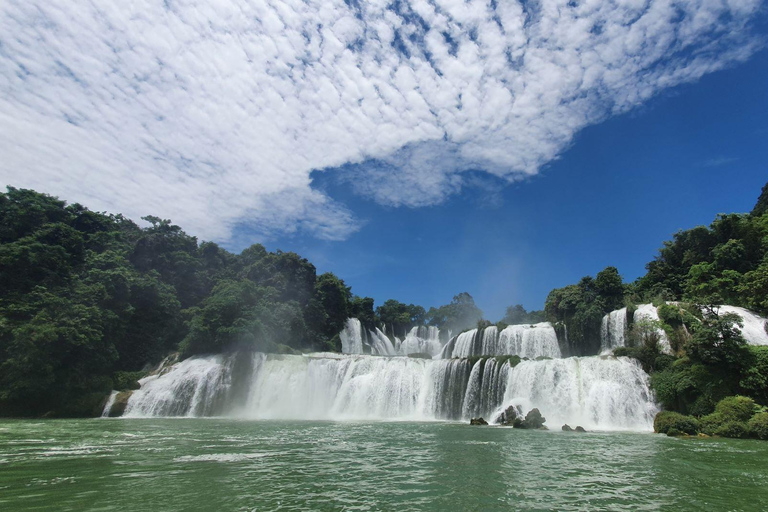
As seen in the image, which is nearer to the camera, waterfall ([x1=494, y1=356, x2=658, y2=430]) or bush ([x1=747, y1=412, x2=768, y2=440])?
bush ([x1=747, y1=412, x2=768, y2=440])

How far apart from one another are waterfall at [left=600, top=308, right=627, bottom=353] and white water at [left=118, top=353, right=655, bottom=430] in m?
7.58

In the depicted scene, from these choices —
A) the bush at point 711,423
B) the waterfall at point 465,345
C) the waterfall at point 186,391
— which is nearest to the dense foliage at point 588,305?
the waterfall at point 465,345

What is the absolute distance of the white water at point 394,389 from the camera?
21766mm

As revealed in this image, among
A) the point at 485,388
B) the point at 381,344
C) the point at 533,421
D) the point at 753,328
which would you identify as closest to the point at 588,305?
the point at 753,328

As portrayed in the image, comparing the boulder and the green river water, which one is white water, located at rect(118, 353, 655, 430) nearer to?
the boulder

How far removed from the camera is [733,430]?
16.0m

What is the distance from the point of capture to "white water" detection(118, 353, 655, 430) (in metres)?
21.8

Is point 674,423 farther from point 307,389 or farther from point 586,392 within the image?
point 307,389

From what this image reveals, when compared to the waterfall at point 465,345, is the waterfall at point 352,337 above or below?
above

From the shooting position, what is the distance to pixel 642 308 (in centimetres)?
2847

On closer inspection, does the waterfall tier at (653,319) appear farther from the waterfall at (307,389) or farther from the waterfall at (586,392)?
the waterfall at (307,389)

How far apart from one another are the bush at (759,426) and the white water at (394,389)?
4822 millimetres

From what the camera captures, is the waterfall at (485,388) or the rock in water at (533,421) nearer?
the rock in water at (533,421)

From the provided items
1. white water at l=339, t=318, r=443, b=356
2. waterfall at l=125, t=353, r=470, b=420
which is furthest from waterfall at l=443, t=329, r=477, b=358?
white water at l=339, t=318, r=443, b=356
